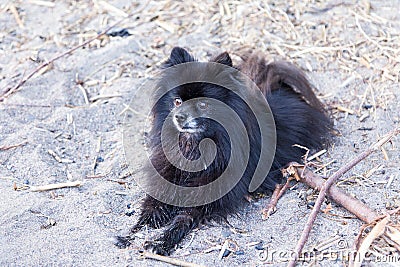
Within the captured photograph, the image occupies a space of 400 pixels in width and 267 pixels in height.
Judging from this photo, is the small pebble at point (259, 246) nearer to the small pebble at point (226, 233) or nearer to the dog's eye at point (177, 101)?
the small pebble at point (226, 233)

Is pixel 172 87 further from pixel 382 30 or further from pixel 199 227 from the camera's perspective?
pixel 382 30

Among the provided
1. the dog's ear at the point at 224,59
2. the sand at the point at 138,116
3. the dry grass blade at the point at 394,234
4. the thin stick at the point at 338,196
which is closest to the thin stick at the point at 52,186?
the sand at the point at 138,116

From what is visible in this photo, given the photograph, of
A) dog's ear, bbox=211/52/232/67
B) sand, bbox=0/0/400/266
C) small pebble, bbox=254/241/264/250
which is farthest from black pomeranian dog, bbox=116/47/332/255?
small pebble, bbox=254/241/264/250

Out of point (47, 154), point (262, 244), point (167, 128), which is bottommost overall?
point (47, 154)

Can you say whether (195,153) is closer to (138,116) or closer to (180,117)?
(180,117)

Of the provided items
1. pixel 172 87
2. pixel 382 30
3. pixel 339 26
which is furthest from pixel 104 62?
pixel 382 30

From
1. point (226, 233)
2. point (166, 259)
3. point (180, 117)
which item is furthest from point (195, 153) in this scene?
point (166, 259)

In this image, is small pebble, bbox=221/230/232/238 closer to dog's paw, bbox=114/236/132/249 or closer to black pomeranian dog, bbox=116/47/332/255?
black pomeranian dog, bbox=116/47/332/255

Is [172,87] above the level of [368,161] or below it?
above

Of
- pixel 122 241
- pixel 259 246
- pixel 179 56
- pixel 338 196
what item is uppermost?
pixel 179 56
